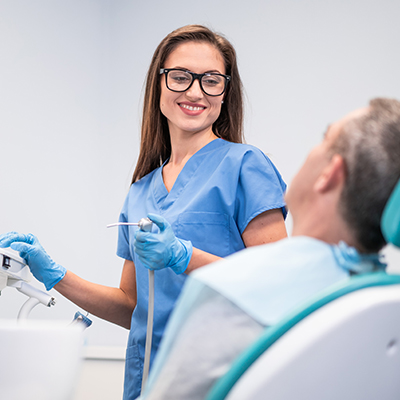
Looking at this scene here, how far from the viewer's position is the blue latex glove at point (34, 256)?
1.32 m

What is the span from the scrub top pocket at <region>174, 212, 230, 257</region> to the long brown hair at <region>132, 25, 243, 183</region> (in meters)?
0.36

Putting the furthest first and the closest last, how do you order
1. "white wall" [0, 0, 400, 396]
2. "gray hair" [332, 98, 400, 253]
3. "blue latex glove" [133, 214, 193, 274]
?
"white wall" [0, 0, 400, 396], "blue latex glove" [133, 214, 193, 274], "gray hair" [332, 98, 400, 253]

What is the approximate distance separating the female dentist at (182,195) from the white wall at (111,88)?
2.27 ft

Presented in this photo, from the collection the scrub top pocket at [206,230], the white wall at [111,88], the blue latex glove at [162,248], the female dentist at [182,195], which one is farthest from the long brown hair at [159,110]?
the white wall at [111,88]

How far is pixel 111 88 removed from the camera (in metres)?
2.58

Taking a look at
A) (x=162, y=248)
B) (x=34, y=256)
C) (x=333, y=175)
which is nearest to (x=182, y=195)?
(x=162, y=248)

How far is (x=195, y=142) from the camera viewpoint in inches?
58.3

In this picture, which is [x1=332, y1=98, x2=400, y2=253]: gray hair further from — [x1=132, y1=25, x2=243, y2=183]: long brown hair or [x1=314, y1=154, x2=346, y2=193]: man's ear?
[x1=132, y1=25, x2=243, y2=183]: long brown hair

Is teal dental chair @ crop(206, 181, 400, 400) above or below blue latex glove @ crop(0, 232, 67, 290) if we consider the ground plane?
above

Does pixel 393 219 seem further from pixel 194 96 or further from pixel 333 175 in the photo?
pixel 194 96

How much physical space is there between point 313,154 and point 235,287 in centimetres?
28

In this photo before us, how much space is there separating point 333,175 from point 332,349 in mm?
255

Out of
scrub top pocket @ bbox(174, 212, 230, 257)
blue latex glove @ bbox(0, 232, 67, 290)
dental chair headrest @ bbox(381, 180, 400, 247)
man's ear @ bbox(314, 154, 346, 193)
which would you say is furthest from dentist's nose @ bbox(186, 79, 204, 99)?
dental chair headrest @ bbox(381, 180, 400, 247)

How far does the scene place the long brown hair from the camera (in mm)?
1468
